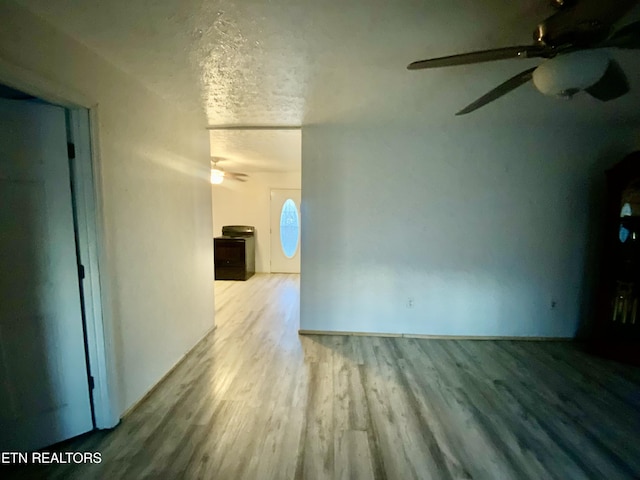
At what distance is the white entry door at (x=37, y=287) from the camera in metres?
1.52

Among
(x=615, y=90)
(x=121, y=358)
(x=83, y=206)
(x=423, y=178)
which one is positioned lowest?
(x=121, y=358)

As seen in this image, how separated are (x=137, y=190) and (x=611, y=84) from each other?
2.92 meters

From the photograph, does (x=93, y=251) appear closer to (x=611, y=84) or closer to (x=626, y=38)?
(x=626, y=38)

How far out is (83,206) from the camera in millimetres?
1747

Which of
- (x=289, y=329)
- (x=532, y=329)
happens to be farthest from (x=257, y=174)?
(x=532, y=329)

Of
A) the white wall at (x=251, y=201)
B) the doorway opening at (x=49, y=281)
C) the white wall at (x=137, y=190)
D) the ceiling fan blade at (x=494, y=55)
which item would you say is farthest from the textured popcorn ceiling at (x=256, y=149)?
the ceiling fan blade at (x=494, y=55)

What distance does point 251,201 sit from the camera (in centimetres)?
690

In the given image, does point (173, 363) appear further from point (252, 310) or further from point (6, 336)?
point (252, 310)

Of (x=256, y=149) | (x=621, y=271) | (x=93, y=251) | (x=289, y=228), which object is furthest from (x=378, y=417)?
(x=289, y=228)

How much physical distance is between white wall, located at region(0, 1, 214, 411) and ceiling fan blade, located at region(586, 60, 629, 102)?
8.66 feet

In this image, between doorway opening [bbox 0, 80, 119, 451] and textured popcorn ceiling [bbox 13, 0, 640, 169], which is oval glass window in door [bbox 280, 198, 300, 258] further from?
doorway opening [bbox 0, 80, 119, 451]

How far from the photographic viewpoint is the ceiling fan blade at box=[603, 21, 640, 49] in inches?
44.0

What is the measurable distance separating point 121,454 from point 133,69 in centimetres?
237

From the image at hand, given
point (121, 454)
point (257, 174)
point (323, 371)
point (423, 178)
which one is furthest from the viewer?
point (257, 174)
